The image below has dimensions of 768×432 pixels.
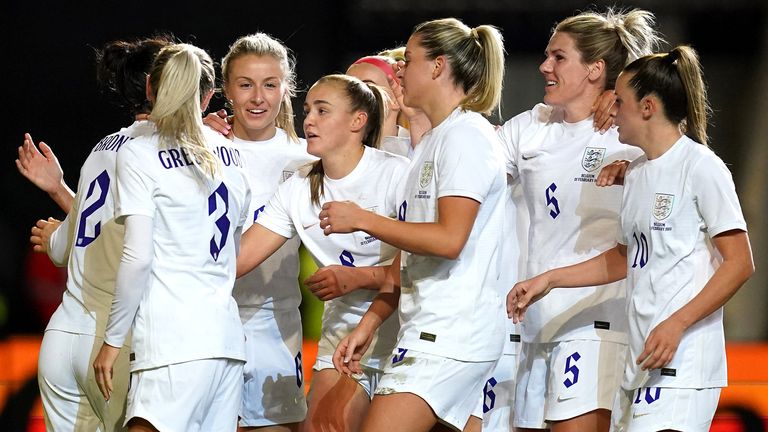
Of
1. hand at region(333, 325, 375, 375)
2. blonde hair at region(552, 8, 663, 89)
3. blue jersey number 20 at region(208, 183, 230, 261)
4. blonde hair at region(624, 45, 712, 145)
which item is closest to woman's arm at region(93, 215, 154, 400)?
blue jersey number 20 at region(208, 183, 230, 261)

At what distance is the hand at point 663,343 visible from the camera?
2.99 metres

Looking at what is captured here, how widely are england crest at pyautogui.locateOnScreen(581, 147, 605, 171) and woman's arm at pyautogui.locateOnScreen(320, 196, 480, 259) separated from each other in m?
0.86

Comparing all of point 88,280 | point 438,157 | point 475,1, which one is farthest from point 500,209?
point 475,1

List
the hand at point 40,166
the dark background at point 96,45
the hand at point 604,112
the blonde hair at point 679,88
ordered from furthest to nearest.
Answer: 1. the dark background at point 96,45
2. the hand at point 40,166
3. the hand at point 604,112
4. the blonde hair at point 679,88

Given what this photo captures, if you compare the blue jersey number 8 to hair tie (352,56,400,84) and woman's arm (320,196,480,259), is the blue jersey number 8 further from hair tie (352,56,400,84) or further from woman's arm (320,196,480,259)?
hair tie (352,56,400,84)

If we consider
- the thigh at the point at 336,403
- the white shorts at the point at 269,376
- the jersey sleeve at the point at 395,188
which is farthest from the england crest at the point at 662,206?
the white shorts at the point at 269,376

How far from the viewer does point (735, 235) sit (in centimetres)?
300

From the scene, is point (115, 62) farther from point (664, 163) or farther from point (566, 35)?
point (664, 163)

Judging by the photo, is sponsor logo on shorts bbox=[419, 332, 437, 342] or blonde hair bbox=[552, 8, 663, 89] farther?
blonde hair bbox=[552, 8, 663, 89]

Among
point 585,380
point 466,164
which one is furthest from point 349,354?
point 585,380

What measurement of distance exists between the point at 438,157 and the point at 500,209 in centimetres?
24

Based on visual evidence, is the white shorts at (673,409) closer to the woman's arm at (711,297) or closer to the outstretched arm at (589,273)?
the woman's arm at (711,297)

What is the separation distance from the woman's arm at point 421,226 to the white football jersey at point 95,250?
31.4 inches

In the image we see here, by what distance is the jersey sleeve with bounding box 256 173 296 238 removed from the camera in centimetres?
375
